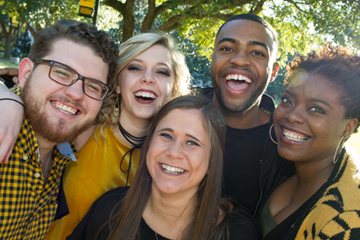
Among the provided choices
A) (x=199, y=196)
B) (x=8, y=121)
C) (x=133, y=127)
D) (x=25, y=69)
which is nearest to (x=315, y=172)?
(x=199, y=196)

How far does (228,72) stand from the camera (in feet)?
10.5

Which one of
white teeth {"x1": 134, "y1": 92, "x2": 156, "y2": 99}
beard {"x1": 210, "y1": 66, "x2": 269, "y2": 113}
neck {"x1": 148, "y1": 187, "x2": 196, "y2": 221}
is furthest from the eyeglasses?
beard {"x1": 210, "y1": 66, "x2": 269, "y2": 113}

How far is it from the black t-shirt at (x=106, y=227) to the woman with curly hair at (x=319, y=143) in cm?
18

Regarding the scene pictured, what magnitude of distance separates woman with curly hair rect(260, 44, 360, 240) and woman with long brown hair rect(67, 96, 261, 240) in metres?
0.40

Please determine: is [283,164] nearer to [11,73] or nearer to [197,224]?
[197,224]

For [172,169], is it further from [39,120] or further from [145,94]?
[39,120]

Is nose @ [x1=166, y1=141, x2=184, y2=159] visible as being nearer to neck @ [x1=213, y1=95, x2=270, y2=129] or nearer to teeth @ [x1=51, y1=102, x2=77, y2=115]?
teeth @ [x1=51, y1=102, x2=77, y2=115]

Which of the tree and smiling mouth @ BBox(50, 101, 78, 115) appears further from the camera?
the tree

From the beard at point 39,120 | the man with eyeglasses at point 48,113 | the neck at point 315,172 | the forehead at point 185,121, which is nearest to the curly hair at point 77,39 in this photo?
the man with eyeglasses at point 48,113

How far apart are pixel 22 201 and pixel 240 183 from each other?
2.03 m

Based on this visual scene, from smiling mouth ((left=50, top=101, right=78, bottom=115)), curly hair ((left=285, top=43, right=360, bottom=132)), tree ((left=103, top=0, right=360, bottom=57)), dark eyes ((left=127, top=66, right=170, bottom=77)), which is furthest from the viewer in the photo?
tree ((left=103, top=0, right=360, bottom=57))

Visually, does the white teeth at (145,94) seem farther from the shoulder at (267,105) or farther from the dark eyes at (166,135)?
the shoulder at (267,105)

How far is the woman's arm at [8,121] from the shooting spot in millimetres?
1959

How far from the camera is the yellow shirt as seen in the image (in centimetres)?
266
